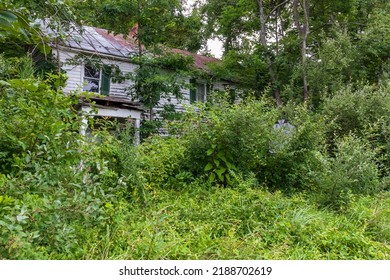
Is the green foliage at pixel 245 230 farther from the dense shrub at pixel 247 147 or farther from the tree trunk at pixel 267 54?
the tree trunk at pixel 267 54

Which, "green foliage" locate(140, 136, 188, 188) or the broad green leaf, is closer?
"green foliage" locate(140, 136, 188, 188)

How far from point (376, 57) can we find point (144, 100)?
Result: 359 inches

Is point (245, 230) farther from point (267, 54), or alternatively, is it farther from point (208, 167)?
point (267, 54)

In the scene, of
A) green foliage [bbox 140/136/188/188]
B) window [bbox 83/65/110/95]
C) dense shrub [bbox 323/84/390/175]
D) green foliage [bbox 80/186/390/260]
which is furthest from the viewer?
window [bbox 83/65/110/95]

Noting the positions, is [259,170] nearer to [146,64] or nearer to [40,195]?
[40,195]

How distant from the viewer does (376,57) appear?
12672 millimetres

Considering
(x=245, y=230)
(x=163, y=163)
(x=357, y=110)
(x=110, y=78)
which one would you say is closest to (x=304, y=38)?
(x=357, y=110)

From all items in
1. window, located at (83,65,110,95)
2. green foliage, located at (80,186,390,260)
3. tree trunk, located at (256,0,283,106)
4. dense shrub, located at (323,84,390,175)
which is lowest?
green foliage, located at (80,186,390,260)

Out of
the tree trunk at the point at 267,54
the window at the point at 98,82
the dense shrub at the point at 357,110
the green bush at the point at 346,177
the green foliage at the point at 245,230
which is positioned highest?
the tree trunk at the point at 267,54

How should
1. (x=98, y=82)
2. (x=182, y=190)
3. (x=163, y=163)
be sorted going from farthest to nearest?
(x=98, y=82)
(x=163, y=163)
(x=182, y=190)

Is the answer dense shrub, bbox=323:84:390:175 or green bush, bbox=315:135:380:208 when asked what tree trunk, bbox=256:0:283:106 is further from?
green bush, bbox=315:135:380:208

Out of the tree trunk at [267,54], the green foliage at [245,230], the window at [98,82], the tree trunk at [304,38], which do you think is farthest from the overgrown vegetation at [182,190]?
the tree trunk at [267,54]

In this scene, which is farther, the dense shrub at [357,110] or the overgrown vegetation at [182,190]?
the dense shrub at [357,110]

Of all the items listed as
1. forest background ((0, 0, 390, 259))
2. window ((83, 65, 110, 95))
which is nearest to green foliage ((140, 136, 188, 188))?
forest background ((0, 0, 390, 259))
